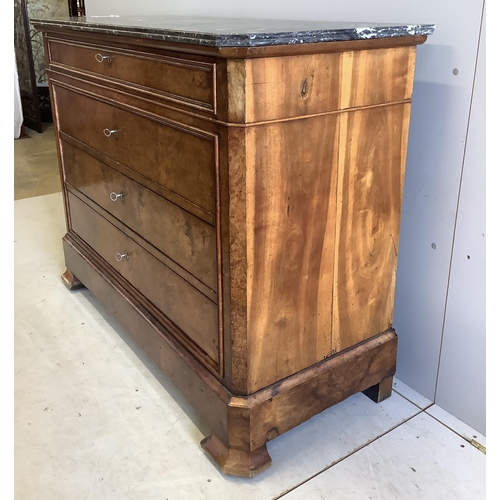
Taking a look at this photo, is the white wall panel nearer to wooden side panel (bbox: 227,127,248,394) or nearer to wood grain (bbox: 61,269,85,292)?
wooden side panel (bbox: 227,127,248,394)

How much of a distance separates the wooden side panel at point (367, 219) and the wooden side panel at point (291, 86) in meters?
0.08

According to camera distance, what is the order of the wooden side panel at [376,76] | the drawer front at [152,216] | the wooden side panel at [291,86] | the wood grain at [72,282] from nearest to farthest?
the wooden side panel at [291,86]
the wooden side panel at [376,76]
the drawer front at [152,216]
the wood grain at [72,282]

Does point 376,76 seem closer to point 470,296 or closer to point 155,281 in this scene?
point 470,296

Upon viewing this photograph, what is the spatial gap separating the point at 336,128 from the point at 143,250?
68 centimetres

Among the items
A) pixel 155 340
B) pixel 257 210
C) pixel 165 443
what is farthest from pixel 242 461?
pixel 257 210

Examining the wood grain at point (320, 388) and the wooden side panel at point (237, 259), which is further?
the wood grain at point (320, 388)

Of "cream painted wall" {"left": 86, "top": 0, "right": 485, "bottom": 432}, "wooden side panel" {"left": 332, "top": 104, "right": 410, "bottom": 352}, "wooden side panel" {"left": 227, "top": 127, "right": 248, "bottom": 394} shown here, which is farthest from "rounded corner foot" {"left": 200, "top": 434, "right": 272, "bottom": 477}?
"cream painted wall" {"left": 86, "top": 0, "right": 485, "bottom": 432}

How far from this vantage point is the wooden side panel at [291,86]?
988 millimetres

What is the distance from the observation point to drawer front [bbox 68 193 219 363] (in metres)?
1.30

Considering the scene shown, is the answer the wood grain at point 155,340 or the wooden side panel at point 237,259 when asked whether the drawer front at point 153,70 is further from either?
the wood grain at point 155,340

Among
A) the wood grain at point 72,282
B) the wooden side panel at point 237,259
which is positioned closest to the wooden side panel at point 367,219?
the wooden side panel at point 237,259

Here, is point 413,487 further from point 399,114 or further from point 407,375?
point 399,114

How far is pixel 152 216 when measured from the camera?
1435 millimetres

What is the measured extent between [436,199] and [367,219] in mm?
232
